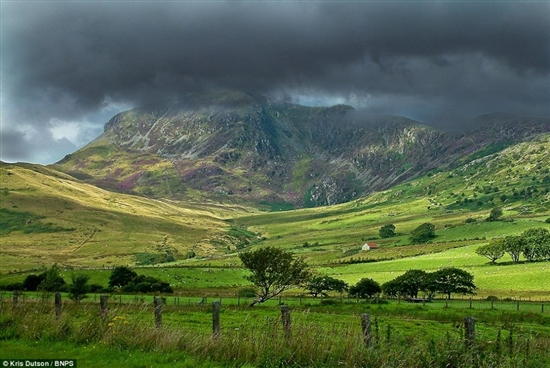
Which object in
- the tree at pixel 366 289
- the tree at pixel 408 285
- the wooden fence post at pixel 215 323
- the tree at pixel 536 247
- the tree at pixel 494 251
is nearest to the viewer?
the wooden fence post at pixel 215 323

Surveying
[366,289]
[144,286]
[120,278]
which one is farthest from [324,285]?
[120,278]

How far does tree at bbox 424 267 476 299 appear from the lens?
102m

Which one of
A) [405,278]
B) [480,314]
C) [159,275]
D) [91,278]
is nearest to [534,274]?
[405,278]

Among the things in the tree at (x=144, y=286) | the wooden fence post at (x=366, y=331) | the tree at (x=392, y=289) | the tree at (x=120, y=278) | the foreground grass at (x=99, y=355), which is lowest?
the tree at (x=392, y=289)

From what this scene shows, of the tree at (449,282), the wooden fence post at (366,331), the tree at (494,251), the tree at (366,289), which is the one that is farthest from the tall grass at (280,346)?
the tree at (494,251)

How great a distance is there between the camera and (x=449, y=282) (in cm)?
10350

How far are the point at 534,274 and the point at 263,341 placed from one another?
119 meters

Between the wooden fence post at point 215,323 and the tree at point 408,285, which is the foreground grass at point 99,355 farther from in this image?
the tree at point 408,285

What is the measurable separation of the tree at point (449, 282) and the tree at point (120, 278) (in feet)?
229

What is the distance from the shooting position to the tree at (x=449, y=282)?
10181cm

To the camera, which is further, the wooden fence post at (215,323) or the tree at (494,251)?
the tree at (494,251)

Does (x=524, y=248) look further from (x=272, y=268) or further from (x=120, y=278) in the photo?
(x=120, y=278)

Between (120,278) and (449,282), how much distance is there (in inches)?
3056

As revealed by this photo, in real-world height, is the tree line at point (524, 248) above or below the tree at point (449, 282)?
above
